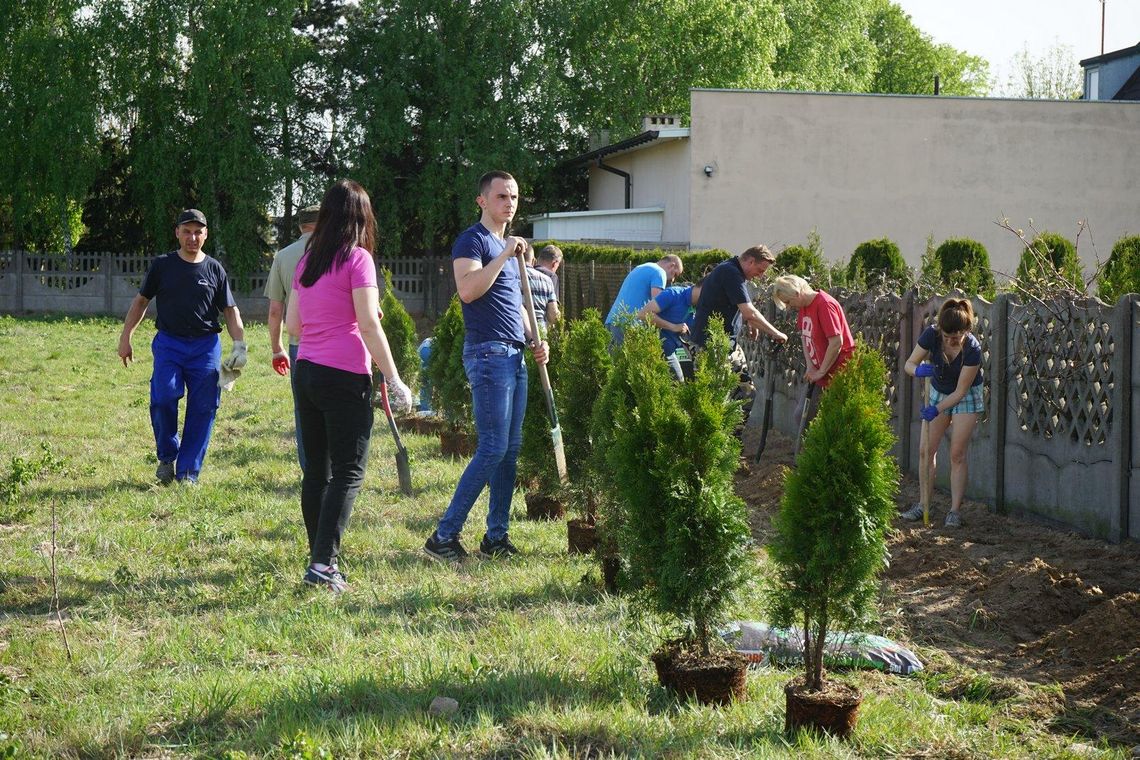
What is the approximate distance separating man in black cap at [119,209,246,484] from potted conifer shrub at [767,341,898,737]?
5.75m

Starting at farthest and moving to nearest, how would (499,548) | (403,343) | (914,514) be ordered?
(403,343)
(914,514)
(499,548)

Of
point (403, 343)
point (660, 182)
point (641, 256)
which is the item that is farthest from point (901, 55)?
point (403, 343)

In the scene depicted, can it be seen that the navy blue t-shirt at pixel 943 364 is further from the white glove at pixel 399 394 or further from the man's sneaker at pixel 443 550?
the white glove at pixel 399 394

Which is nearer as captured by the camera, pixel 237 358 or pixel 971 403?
pixel 971 403

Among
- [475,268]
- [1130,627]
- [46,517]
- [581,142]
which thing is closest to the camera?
[1130,627]

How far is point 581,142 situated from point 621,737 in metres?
36.0

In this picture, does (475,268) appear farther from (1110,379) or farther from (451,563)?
(1110,379)

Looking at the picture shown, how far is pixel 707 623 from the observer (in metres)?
4.46

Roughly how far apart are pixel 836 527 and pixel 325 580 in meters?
2.84

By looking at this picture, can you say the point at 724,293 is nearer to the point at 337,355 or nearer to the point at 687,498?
the point at 337,355

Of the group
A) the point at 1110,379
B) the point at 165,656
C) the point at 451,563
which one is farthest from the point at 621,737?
the point at 1110,379

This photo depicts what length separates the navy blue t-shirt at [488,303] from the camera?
633 centimetres

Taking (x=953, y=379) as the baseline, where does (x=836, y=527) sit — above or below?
below

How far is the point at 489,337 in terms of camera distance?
20.9 feet
